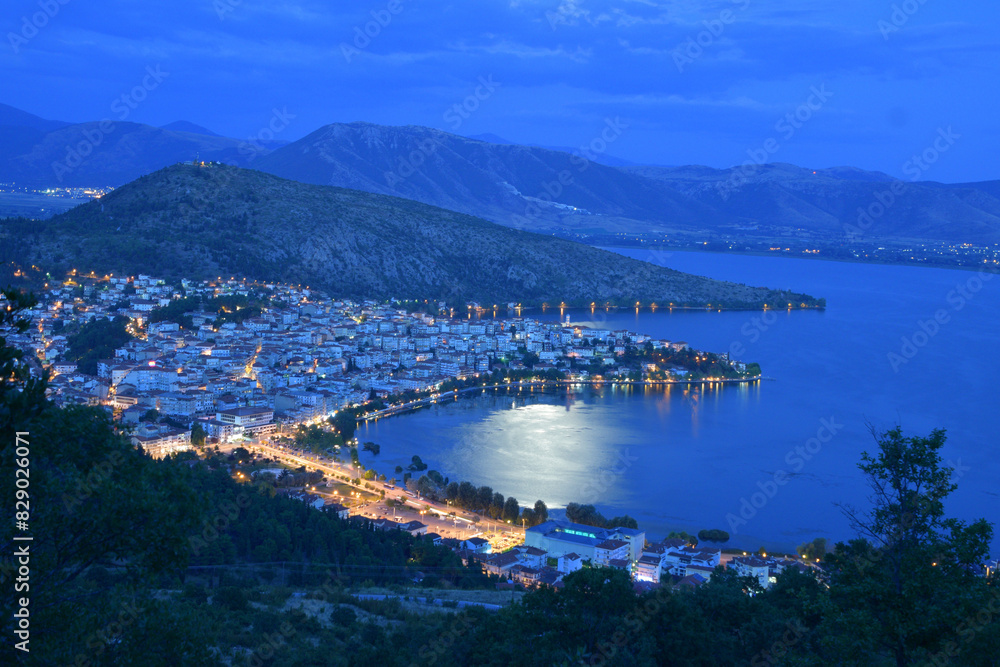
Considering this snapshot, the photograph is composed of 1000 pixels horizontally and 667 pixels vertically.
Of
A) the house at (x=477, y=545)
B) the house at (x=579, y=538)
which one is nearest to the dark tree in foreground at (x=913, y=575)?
the house at (x=579, y=538)

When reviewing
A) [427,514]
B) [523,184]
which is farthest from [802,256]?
[427,514]

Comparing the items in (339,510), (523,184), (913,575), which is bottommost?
(339,510)

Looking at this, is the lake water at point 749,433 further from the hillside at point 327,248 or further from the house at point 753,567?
the hillside at point 327,248

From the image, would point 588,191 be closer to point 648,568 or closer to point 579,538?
point 579,538

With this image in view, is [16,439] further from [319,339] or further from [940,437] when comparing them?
[319,339]

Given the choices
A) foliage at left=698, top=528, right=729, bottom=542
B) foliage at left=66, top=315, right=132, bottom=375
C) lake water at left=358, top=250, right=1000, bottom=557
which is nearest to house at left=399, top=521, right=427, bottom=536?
lake water at left=358, top=250, right=1000, bottom=557

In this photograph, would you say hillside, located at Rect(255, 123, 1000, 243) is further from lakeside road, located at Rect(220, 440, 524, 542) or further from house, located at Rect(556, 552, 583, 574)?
house, located at Rect(556, 552, 583, 574)

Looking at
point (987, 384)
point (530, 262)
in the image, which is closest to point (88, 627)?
point (987, 384)
